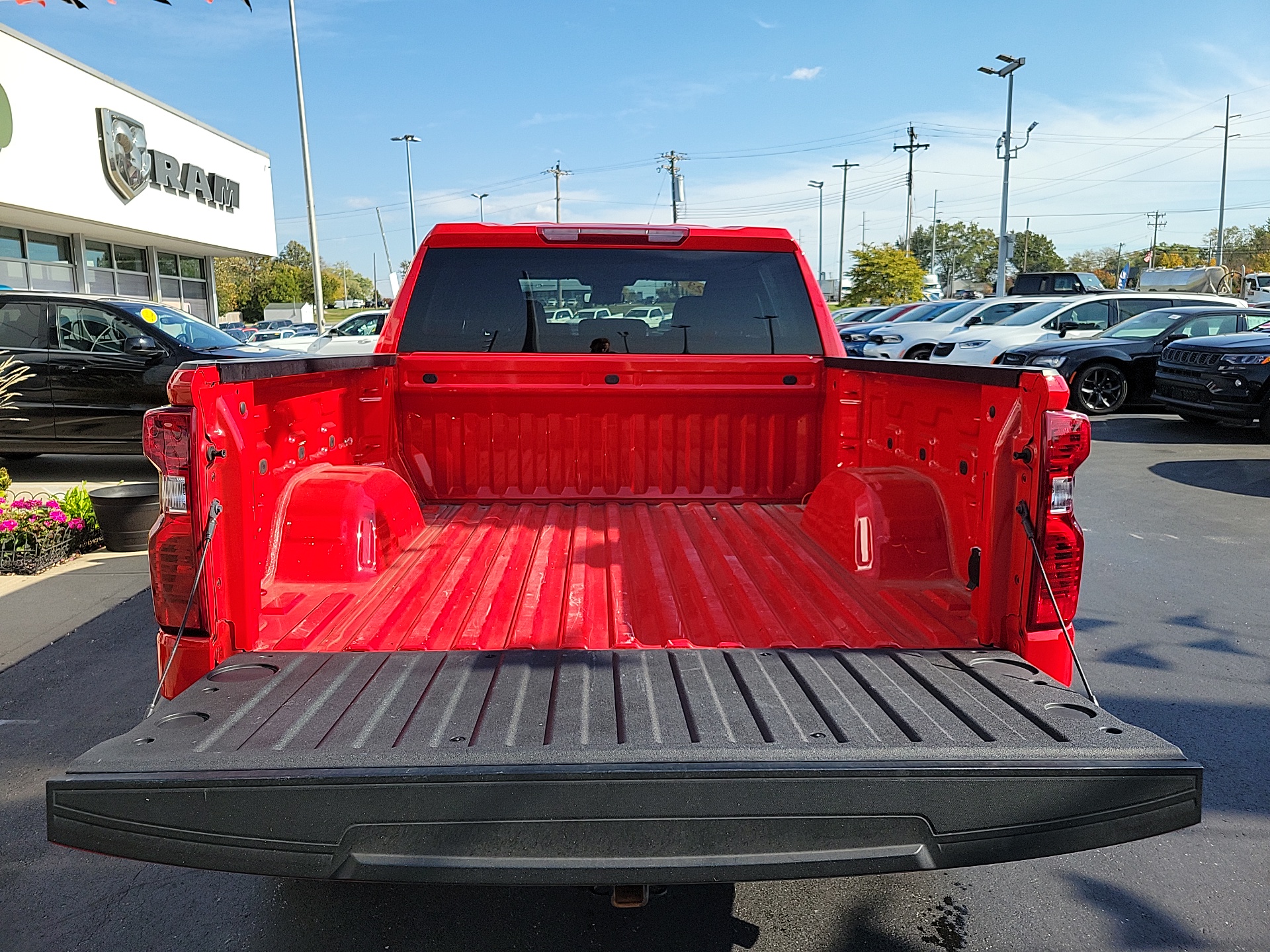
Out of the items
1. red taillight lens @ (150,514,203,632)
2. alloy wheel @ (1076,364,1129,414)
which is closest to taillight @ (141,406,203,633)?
red taillight lens @ (150,514,203,632)

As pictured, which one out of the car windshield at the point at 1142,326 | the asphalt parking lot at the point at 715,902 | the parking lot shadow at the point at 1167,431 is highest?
the car windshield at the point at 1142,326

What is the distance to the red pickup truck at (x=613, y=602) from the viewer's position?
1695 millimetres

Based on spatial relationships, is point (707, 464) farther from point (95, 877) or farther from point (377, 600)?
point (95, 877)

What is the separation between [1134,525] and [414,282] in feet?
20.7

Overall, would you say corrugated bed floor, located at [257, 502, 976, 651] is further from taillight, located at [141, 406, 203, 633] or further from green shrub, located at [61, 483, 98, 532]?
green shrub, located at [61, 483, 98, 532]

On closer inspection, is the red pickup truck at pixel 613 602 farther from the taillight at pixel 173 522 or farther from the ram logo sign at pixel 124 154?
the ram logo sign at pixel 124 154

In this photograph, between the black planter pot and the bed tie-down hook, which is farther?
the black planter pot

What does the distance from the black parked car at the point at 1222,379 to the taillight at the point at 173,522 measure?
39.7 ft

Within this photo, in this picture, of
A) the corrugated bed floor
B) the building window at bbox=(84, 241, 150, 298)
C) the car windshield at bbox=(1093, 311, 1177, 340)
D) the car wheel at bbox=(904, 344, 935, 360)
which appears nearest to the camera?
the corrugated bed floor

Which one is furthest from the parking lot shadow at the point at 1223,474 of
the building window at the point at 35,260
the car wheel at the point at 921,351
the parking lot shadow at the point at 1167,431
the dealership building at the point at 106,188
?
the building window at the point at 35,260

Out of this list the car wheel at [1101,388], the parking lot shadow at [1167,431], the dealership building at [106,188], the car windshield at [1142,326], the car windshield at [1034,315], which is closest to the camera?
the parking lot shadow at [1167,431]

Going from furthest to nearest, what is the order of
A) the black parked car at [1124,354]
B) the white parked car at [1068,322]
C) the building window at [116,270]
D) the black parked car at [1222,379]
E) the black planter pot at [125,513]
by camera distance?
1. the building window at [116,270]
2. the white parked car at [1068,322]
3. the black parked car at [1124,354]
4. the black parked car at [1222,379]
5. the black planter pot at [125,513]

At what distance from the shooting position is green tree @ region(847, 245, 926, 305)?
51.8 m

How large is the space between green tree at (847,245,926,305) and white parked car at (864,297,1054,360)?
3216 cm
